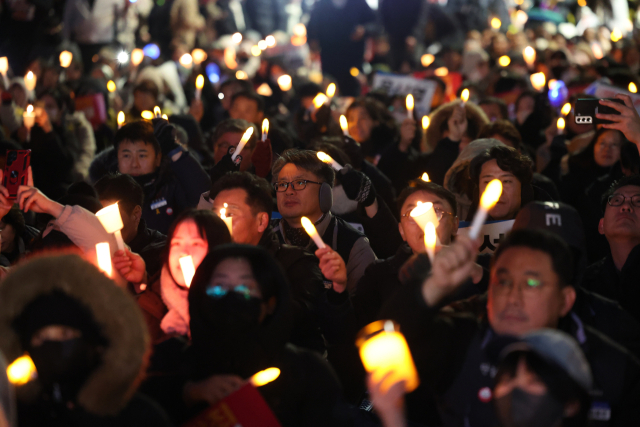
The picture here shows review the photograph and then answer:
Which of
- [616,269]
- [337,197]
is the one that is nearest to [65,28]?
[337,197]

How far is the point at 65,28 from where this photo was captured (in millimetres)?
10922

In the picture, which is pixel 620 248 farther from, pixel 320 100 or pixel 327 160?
pixel 320 100

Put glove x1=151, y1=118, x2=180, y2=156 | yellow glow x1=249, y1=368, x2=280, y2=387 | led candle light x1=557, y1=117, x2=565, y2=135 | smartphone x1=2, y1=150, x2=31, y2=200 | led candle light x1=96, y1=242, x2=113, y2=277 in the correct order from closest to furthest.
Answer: yellow glow x1=249, y1=368, x2=280, y2=387, led candle light x1=96, y1=242, x2=113, y2=277, smartphone x1=2, y1=150, x2=31, y2=200, glove x1=151, y1=118, x2=180, y2=156, led candle light x1=557, y1=117, x2=565, y2=135

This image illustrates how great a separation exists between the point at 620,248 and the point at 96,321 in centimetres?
256

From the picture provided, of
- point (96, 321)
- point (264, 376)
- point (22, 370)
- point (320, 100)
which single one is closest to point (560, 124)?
point (320, 100)

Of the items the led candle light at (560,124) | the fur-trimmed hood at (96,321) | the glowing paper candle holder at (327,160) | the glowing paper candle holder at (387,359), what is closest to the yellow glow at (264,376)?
the fur-trimmed hood at (96,321)

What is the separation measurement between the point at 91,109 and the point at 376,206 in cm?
471

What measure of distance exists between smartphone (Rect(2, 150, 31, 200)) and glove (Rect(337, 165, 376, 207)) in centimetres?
175

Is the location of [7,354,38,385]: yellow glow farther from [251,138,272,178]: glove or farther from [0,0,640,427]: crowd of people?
[251,138,272,178]: glove

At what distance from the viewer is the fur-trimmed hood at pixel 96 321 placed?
6.90ft

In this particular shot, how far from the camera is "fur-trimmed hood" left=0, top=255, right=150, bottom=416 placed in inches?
82.8

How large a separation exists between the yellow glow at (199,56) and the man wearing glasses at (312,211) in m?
7.23

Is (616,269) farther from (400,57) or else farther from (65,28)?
Answer: (400,57)

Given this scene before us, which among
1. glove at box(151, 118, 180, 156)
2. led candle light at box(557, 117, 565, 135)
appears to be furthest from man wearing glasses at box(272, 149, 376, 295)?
led candle light at box(557, 117, 565, 135)
